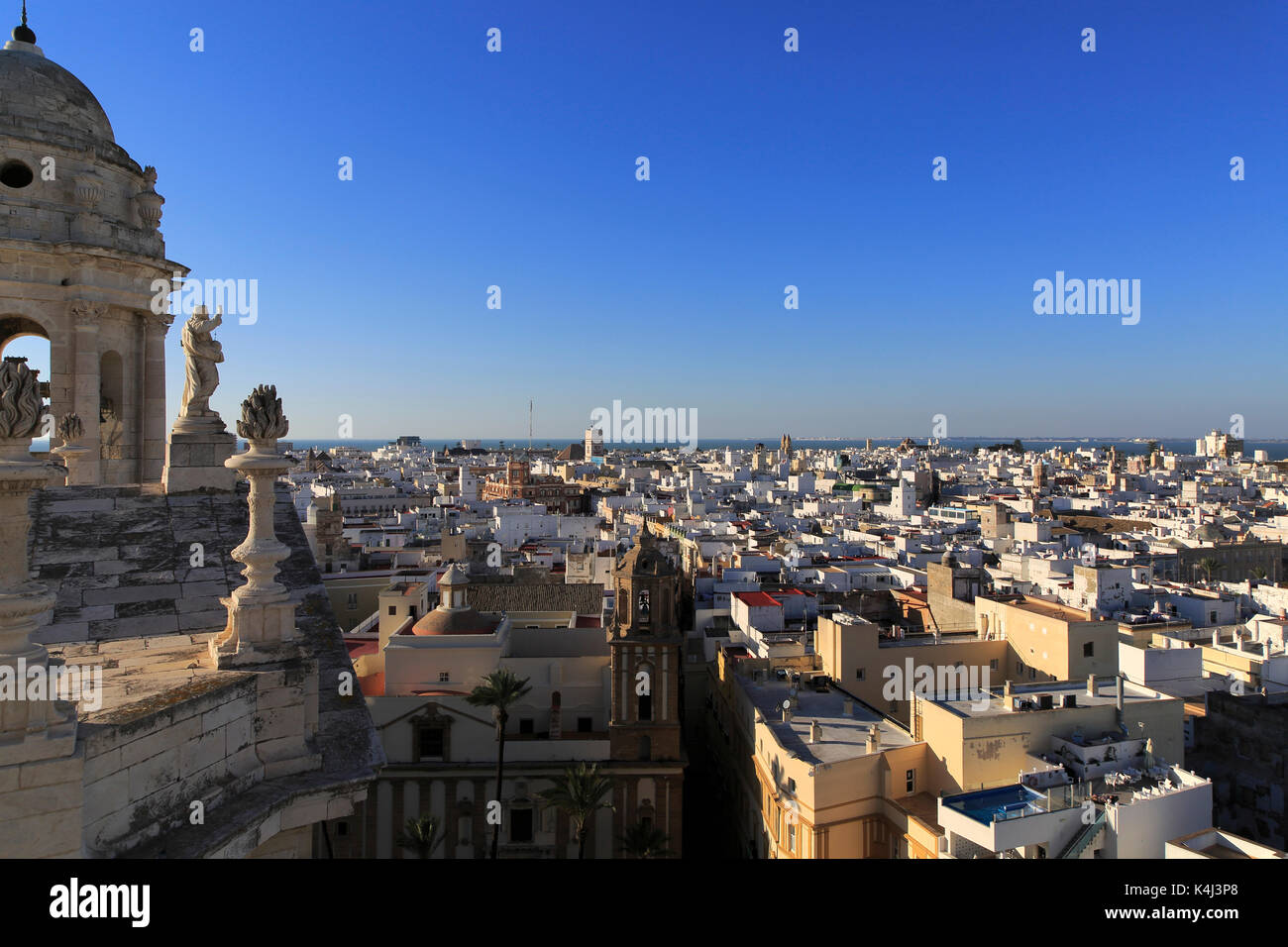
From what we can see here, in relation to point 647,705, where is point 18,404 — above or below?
above

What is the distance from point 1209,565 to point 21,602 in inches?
2082

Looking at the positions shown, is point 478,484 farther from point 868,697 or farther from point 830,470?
point 868,697

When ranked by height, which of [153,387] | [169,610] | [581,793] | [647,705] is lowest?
[581,793]

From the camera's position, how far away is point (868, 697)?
22172mm

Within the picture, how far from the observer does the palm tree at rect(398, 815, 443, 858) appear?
16672mm

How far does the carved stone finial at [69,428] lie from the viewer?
9.13m

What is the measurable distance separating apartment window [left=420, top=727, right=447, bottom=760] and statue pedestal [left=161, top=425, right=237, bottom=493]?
1212cm

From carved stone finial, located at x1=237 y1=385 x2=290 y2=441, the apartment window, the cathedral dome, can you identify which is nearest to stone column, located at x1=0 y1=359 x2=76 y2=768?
carved stone finial, located at x1=237 y1=385 x2=290 y2=441

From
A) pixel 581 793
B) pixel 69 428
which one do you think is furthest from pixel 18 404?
pixel 581 793

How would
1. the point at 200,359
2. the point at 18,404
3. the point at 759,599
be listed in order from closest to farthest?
the point at 18,404, the point at 200,359, the point at 759,599

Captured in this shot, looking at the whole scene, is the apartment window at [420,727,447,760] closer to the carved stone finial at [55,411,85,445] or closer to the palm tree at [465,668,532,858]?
the palm tree at [465,668,532,858]

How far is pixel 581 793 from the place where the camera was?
54.7ft

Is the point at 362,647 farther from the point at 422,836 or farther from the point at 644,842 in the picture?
the point at 644,842
